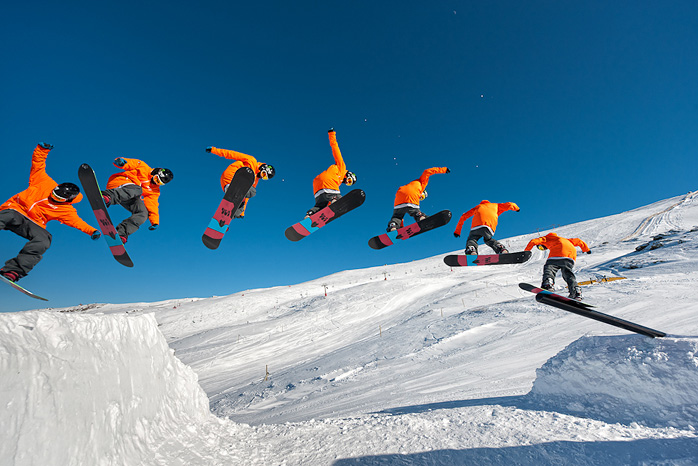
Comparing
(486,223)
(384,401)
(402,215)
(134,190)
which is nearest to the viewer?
(134,190)

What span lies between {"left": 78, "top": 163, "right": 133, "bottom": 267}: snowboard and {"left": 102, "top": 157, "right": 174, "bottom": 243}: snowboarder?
0.13 metres

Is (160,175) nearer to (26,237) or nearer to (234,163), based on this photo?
(234,163)

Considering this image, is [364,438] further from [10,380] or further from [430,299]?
[430,299]

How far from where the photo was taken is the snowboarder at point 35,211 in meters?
4.50

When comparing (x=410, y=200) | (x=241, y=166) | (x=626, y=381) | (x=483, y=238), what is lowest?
(x=626, y=381)

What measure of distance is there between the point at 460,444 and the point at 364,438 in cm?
140

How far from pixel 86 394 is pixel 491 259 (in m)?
7.76

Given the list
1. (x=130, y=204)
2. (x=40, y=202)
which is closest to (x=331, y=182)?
(x=130, y=204)

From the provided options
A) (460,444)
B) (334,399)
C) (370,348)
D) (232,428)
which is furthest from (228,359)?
(460,444)

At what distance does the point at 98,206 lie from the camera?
18.3 feet

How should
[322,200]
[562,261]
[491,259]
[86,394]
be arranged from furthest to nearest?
1. [322,200]
2. [491,259]
3. [562,261]
4. [86,394]

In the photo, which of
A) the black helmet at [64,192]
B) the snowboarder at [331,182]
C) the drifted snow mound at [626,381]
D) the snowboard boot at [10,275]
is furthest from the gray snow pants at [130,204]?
the drifted snow mound at [626,381]

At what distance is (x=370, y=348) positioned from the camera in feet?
50.2

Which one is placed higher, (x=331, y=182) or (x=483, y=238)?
(x=331, y=182)
